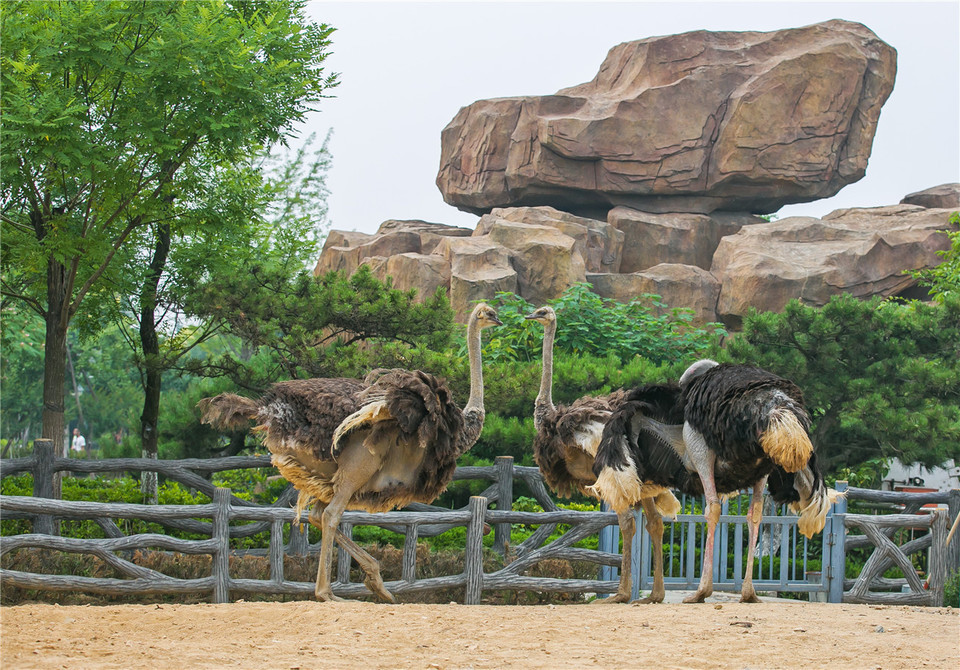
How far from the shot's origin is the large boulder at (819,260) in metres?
20.1

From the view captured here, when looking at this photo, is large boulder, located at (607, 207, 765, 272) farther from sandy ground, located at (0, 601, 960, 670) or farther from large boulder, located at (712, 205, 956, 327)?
sandy ground, located at (0, 601, 960, 670)

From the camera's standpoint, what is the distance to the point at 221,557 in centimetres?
737

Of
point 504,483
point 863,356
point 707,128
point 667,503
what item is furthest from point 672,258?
point 667,503

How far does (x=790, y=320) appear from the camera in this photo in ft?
39.5

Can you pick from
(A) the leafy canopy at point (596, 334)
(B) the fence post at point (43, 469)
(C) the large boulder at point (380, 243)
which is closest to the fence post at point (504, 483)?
(B) the fence post at point (43, 469)

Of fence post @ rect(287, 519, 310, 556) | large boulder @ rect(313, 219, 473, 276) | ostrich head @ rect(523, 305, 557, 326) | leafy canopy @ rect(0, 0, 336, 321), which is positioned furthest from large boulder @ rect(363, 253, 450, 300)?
fence post @ rect(287, 519, 310, 556)

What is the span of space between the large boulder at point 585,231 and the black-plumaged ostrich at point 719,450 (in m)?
14.5

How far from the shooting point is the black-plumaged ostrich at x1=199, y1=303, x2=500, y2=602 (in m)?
7.01

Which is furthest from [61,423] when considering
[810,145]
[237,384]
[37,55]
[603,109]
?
[810,145]

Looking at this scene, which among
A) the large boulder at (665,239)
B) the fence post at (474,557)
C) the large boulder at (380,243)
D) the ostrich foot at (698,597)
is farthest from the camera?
the large boulder at (665,239)

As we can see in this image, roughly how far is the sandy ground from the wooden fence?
51 cm

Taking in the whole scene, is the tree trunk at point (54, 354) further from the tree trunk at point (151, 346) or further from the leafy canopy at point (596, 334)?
the leafy canopy at point (596, 334)

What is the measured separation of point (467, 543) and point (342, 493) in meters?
1.21

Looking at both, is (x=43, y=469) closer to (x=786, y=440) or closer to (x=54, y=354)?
(x=54, y=354)
